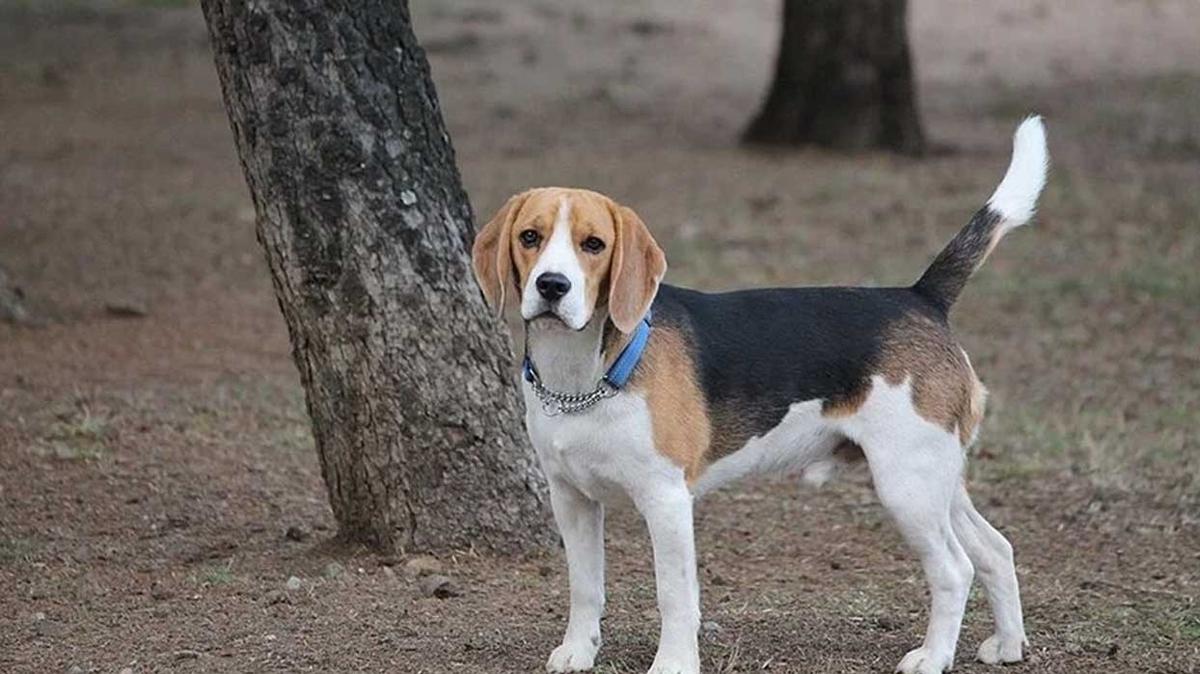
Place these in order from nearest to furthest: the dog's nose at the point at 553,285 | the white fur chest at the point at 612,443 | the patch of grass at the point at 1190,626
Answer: the dog's nose at the point at 553,285
the white fur chest at the point at 612,443
the patch of grass at the point at 1190,626

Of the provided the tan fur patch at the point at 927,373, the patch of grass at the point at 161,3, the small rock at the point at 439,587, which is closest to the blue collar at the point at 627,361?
the tan fur patch at the point at 927,373

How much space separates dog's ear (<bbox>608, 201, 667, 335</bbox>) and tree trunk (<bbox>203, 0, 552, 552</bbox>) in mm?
1506

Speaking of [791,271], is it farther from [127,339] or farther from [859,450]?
[859,450]

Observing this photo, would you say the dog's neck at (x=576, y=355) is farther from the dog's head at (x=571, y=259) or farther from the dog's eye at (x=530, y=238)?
the dog's eye at (x=530, y=238)

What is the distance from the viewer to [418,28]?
71.6ft

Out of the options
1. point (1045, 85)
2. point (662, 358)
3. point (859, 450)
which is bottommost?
point (1045, 85)

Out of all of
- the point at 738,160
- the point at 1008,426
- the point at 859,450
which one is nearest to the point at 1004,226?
the point at 859,450

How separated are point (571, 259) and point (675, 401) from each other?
54 centimetres

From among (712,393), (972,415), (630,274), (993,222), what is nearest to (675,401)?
(712,393)

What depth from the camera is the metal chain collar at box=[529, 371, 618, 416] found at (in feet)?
17.4

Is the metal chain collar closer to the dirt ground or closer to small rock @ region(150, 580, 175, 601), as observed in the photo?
the dirt ground

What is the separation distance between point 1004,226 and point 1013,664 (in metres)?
1.18

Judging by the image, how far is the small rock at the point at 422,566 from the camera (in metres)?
6.64

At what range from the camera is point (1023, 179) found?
590 centimetres
